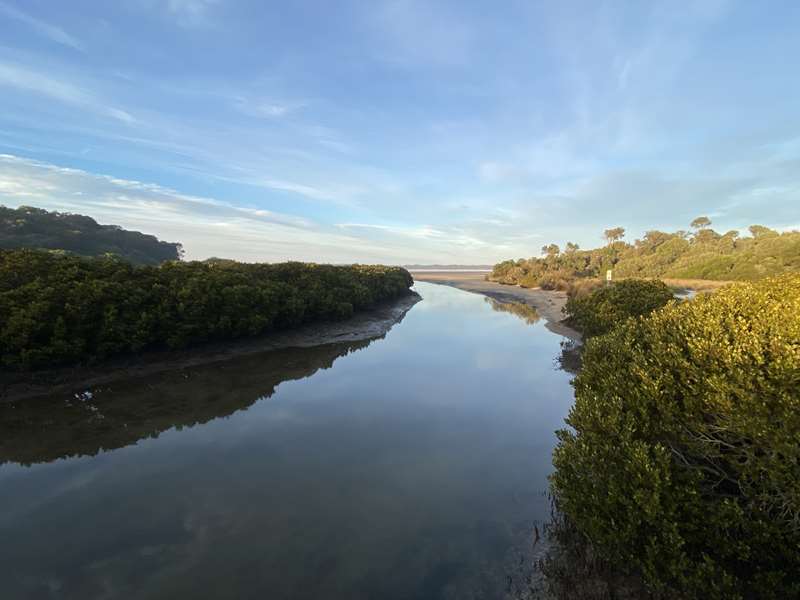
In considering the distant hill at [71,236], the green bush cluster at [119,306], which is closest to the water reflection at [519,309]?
the green bush cluster at [119,306]

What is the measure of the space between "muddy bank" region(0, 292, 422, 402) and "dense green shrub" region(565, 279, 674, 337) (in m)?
17.9

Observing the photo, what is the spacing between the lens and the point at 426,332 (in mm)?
37312

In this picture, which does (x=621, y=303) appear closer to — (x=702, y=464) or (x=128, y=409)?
(x=702, y=464)

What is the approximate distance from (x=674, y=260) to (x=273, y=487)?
405ft

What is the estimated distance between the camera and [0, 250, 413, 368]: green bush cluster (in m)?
17.3

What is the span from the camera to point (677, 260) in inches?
4033

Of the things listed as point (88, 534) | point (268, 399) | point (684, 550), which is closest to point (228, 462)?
point (88, 534)

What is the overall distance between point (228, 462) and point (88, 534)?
400 centimetres

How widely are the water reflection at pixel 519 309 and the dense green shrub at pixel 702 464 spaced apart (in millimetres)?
36109

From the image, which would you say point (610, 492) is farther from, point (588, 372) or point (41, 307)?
point (41, 307)

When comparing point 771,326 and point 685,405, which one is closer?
point 685,405

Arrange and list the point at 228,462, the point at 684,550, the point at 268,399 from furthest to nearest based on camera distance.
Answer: the point at 268,399 → the point at 228,462 → the point at 684,550

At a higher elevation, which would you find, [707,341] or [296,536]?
[707,341]

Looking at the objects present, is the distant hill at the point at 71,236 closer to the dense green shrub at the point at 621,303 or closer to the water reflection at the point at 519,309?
the water reflection at the point at 519,309
